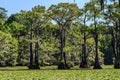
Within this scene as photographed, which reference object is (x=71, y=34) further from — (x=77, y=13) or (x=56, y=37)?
(x=77, y=13)

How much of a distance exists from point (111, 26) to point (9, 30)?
2948 cm

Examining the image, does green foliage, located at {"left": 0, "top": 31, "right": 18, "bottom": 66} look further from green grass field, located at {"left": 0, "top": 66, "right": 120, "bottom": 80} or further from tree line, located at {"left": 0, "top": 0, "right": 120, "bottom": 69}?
green grass field, located at {"left": 0, "top": 66, "right": 120, "bottom": 80}

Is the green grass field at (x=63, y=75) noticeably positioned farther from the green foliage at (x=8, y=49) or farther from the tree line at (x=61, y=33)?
the green foliage at (x=8, y=49)

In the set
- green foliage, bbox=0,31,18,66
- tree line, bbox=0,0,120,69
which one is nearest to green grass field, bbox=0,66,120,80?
tree line, bbox=0,0,120,69

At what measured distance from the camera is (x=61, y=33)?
6025cm

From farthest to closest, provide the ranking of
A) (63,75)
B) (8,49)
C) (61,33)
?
(8,49)
(61,33)
(63,75)

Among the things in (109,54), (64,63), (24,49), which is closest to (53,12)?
(64,63)

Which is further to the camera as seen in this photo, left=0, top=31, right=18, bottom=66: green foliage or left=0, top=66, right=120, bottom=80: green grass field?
left=0, top=31, right=18, bottom=66: green foliage

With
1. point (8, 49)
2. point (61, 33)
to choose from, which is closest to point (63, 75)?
point (61, 33)

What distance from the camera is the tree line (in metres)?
55.5

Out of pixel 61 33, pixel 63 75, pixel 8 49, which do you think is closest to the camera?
pixel 63 75

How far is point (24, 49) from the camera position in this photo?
7625cm

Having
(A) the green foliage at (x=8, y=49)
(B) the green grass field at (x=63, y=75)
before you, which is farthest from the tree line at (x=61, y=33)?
(B) the green grass field at (x=63, y=75)

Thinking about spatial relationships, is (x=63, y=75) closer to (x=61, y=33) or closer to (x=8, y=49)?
(x=61, y=33)
